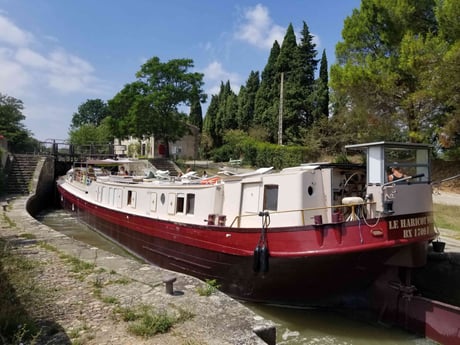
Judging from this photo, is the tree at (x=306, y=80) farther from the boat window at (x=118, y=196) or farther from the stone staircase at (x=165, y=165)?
the boat window at (x=118, y=196)

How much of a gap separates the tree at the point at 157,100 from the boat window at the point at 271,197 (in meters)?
27.1

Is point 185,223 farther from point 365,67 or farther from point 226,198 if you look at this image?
point 365,67

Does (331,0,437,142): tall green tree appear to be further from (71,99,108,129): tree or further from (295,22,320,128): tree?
(71,99,108,129): tree

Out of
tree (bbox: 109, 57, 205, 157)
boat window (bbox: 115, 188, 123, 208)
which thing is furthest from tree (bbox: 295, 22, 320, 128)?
boat window (bbox: 115, 188, 123, 208)

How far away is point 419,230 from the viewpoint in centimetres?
698

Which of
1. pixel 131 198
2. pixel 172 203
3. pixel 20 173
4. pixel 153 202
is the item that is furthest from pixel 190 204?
pixel 20 173

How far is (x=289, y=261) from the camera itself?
23.8 feet

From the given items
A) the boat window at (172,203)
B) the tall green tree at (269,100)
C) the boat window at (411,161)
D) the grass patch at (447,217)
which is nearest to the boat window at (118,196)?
the boat window at (172,203)

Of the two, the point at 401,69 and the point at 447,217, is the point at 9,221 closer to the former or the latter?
the point at 447,217

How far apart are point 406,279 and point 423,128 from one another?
1464 centimetres

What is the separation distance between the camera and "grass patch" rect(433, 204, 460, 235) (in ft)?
42.9

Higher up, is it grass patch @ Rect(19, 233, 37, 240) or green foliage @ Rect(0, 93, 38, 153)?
green foliage @ Rect(0, 93, 38, 153)

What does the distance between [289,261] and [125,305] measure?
3346 mm

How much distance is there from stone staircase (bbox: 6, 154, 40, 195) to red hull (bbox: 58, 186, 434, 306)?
1599cm
